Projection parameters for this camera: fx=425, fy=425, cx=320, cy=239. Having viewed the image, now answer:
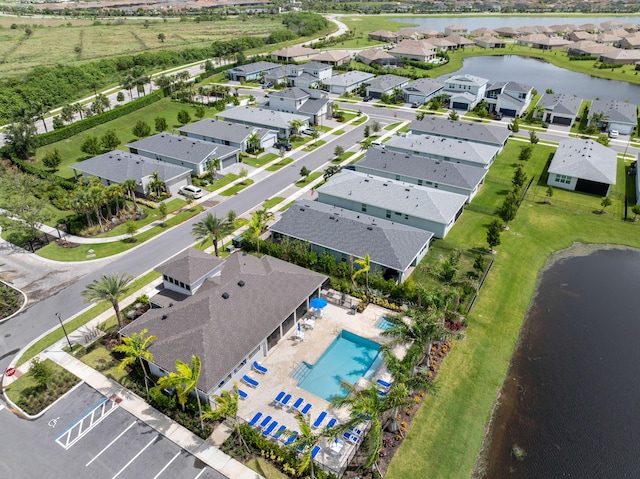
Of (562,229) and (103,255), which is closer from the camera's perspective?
(103,255)

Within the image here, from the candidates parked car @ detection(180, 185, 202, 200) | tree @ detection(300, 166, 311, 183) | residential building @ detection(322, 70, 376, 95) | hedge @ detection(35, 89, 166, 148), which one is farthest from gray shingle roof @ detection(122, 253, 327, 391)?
residential building @ detection(322, 70, 376, 95)

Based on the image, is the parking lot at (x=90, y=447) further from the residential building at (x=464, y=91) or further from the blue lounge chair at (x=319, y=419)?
the residential building at (x=464, y=91)

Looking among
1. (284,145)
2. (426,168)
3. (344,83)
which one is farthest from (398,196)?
(344,83)

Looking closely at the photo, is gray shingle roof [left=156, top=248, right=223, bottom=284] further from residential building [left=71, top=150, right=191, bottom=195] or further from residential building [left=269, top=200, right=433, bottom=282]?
residential building [left=71, top=150, right=191, bottom=195]

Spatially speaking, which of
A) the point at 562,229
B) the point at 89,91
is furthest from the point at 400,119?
the point at 89,91

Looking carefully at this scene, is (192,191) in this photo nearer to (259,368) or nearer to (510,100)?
(259,368)

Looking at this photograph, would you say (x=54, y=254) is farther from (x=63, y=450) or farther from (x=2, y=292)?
(x=63, y=450)

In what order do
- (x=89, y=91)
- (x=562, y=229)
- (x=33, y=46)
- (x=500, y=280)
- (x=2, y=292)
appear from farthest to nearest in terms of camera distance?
(x=33, y=46), (x=89, y=91), (x=562, y=229), (x=500, y=280), (x=2, y=292)
